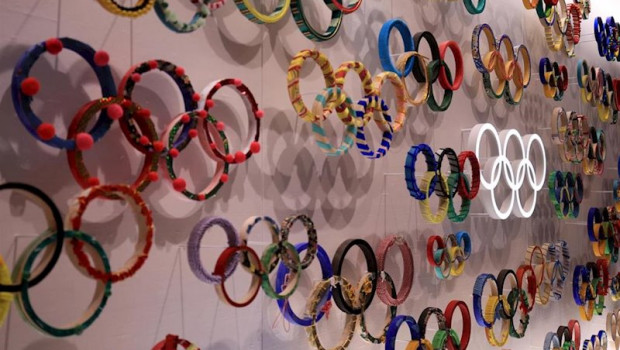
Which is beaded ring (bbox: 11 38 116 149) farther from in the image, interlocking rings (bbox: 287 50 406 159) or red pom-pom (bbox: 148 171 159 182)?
interlocking rings (bbox: 287 50 406 159)

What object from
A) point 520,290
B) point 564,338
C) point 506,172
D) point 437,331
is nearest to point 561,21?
point 506,172

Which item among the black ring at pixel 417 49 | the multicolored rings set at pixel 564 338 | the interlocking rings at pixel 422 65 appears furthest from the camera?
the multicolored rings set at pixel 564 338

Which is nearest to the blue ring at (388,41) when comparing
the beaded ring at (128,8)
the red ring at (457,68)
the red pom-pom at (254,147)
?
the red ring at (457,68)

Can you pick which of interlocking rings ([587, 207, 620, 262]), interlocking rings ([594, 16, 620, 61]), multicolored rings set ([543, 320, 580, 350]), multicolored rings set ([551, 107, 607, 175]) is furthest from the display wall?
interlocking rings ([594, 16, 620, 61])

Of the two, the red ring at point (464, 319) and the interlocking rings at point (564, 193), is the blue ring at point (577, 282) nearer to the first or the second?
the interlocking rings at point (564, 193)

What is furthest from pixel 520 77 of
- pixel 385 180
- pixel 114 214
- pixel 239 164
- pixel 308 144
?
pixel 114 214

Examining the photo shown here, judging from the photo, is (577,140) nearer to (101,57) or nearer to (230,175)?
(230,175)

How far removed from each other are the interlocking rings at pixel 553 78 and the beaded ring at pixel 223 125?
1.96m

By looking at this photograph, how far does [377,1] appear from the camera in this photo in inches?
84.4

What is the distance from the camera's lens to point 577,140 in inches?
129

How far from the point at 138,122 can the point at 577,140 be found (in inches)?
103

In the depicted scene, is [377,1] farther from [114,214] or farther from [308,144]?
[114,214]

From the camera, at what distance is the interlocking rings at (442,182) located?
6.84 ft

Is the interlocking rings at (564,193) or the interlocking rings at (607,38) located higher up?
the interlocking rings at (607,38)
